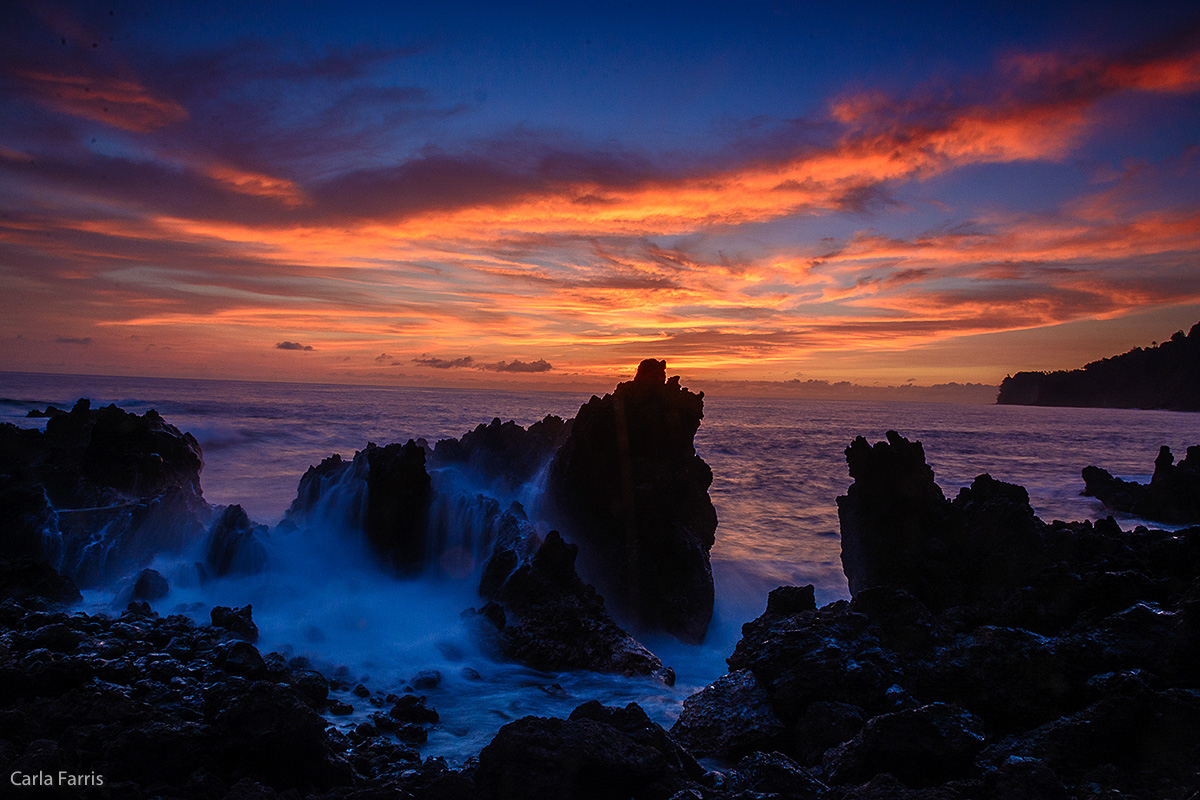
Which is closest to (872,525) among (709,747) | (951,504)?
(951,504)

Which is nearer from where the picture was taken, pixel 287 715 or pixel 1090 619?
pixel 287 715

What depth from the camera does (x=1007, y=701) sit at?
6.87 m

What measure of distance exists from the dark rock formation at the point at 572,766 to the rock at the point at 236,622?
296 inches

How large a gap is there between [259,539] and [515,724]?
12.4 meters

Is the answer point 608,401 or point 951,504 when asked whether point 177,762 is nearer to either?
point 608,401

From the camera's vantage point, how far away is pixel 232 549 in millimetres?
14680

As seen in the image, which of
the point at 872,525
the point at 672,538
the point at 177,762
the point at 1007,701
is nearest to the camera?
the point at 177,762

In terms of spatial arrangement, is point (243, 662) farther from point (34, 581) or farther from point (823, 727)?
point (823, 727)

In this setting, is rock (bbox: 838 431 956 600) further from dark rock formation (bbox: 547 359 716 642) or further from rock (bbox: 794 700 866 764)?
rock (bbox: 794 700 866 764)

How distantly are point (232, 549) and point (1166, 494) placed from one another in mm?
34727

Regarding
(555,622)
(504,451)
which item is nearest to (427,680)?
(555,622)

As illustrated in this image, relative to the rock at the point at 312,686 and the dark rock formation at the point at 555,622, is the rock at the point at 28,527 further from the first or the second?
the dark rock formation at the point at 555,622

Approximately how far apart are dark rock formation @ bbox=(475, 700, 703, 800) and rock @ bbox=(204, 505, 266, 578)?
11.6 metres

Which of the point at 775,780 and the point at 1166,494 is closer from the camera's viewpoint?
the point at 775,780
